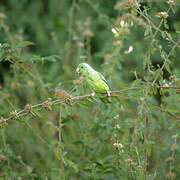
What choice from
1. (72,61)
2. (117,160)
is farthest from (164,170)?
(72,61)

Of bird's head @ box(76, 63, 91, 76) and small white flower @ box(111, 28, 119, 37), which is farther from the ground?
small white flower @ box(111, 28, 119, 37)

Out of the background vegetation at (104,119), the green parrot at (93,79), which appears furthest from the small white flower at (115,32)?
the green parrot at (93,79)

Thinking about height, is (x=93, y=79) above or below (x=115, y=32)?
below

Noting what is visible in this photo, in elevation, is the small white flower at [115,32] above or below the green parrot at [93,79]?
above

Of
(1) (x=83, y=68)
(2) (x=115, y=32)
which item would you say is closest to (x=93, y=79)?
(1) (x=83, y=68)

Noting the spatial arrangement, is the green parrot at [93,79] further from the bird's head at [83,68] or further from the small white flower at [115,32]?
the small white flower at [115,32]

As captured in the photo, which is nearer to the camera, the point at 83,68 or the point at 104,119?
the point at 83,68

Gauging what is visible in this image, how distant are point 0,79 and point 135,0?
7.76 feet

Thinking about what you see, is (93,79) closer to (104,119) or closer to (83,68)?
(83,68)

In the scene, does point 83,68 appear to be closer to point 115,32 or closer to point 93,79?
point 93,79

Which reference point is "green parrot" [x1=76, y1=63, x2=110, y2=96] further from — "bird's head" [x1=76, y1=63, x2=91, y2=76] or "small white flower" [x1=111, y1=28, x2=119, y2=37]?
"small white flower" [x1=111, y1=28, x2=119, y2=37]

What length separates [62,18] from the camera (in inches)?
170

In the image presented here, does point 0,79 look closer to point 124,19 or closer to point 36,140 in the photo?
point 36,140

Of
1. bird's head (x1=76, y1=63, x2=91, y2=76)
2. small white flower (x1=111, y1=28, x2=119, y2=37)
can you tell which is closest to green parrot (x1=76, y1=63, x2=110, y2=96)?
bird's head (x1=76, y1=63, x2=91, y2=76)
